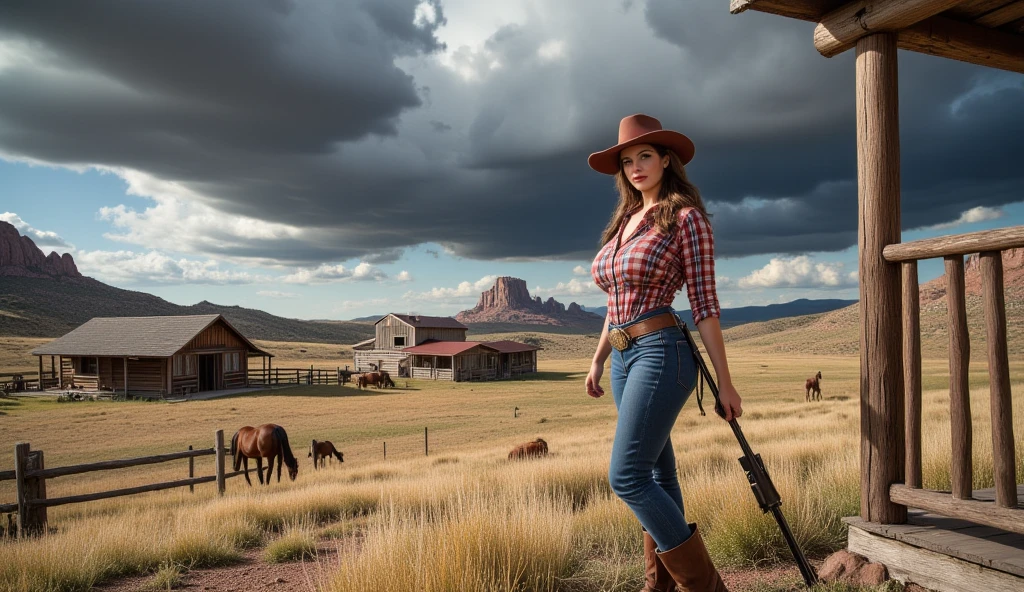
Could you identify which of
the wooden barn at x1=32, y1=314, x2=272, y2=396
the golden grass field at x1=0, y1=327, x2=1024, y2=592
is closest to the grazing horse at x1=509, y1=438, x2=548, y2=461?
the golden grass field at x1=0, y1=327, x2=1024, y2=592

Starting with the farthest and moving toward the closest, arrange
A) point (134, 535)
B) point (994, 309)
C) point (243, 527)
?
point (243, 527)
point (134, 535)
point (994, 309)

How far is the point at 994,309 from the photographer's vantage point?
9.51 feet

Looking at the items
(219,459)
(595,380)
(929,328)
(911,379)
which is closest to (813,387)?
(219,459)

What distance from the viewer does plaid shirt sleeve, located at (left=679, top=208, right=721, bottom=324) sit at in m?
2.65

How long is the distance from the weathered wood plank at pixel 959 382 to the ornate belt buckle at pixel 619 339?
166 cm

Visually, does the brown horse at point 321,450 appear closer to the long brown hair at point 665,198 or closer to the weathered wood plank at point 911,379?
the long brown hair at point 665,198

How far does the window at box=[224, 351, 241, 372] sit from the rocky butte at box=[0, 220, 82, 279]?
489 ft

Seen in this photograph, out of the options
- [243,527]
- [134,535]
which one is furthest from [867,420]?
[134,535]

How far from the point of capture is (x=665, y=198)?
2912 millimetres

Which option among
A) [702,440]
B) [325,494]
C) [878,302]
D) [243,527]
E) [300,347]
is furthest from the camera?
[300,347]

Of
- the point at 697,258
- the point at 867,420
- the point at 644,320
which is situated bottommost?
the point at 867,420

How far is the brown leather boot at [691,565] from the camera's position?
259 centimetres

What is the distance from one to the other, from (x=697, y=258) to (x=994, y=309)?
1.50 m

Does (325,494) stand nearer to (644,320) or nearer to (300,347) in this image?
(644,320)
